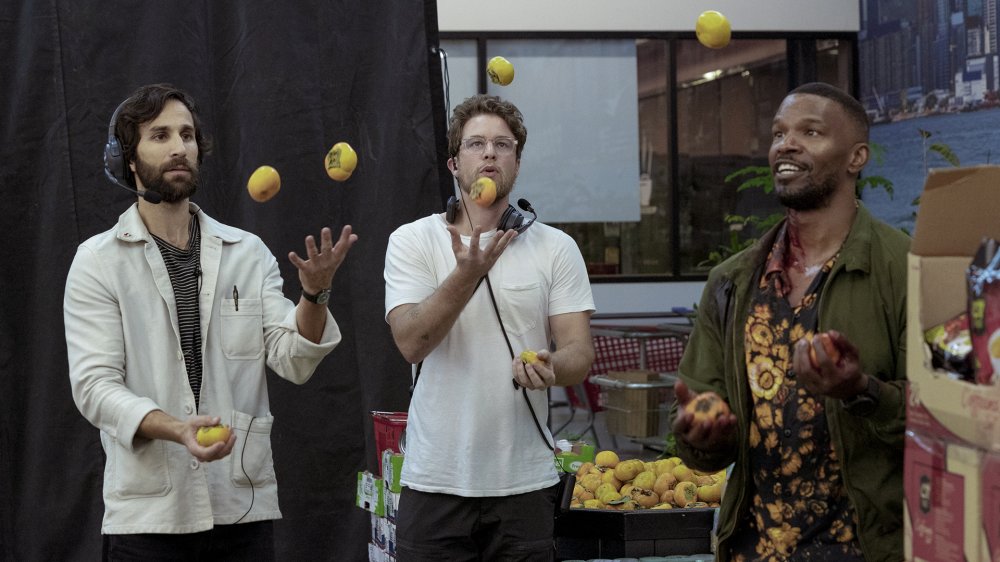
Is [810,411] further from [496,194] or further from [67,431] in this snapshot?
[67,431]

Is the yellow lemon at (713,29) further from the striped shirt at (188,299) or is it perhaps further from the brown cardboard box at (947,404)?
the brown cardboard box at (947,404)

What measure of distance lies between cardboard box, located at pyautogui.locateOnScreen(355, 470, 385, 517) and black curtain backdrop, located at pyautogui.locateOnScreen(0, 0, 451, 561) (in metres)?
0.47

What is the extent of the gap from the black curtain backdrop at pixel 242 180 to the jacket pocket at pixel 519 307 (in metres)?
1.66

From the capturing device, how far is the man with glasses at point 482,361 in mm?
3408

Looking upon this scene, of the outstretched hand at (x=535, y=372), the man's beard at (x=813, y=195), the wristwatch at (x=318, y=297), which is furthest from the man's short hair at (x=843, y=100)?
the wristwatch at (x=318, y=297)

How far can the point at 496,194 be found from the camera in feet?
11.8

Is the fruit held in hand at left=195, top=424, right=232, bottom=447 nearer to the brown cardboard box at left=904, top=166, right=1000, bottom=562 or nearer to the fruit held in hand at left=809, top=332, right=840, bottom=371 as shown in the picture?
the fruit held in hand at left=809, top=332, right=840, bottom=371

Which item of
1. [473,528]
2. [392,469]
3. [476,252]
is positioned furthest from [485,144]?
[392,469]

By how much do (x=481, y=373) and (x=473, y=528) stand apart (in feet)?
1.44

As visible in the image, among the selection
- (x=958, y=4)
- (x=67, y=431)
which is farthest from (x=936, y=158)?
(x=67, y=431)

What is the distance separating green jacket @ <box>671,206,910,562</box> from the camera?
2492mm

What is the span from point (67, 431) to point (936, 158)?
23.7 feet

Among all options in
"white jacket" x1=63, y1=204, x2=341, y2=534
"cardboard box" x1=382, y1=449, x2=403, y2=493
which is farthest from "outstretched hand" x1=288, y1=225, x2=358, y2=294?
"cardboard box" x1=382, y1=449, x2=403, y2=493

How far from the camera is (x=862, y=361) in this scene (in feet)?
8.49
